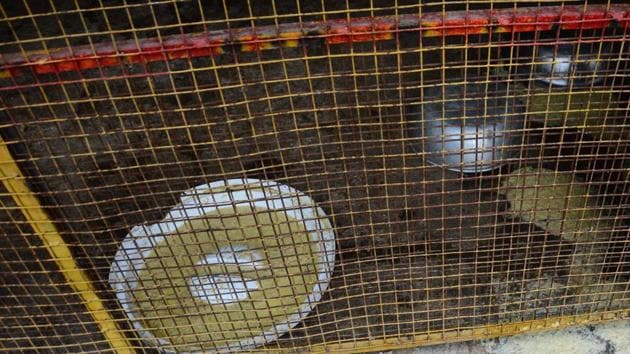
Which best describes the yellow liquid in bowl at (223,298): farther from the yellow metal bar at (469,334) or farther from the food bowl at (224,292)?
the yellow metal bar at (469,334)

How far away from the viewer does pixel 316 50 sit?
2.65m

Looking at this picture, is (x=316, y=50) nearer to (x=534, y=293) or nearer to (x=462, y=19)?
(x=534, y=293)

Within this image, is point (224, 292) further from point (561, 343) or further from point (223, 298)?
point (561, 343)

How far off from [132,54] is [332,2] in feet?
7.18

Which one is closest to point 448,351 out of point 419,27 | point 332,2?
point 419,27

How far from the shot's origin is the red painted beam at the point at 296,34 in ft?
3.25

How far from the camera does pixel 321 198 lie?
207 cm

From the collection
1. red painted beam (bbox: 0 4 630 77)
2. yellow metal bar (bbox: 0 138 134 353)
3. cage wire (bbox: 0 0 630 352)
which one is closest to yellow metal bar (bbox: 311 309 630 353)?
cage wire (bbox: 0 0 630 352)

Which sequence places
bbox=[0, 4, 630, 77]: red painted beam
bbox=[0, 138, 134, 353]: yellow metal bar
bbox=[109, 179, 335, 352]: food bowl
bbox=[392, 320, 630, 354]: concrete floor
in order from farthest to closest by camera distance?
bbox=[392, 320, 630, 354]: concrete floor → bbox=[109, 179, 335, 352]: food bowl → bbox=[0, 138, 134, 353]: yellow metal bar → bbox=[0, 4, 630, 77]: red painted beam

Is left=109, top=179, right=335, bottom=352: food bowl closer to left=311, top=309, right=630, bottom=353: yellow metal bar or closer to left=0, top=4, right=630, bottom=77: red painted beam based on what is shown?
left=311, top=309, right=630, bottom=353: yellow metal bar

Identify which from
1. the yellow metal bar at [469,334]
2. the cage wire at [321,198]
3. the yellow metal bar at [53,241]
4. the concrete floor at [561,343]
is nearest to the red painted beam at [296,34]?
the cage wire at [321,198]

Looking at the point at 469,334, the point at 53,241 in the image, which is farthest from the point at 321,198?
the point at 53,241

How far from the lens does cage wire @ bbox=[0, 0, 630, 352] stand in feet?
3.42

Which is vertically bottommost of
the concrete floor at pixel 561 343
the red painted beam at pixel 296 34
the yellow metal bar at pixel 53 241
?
the concrete floor at pixel 561 343
